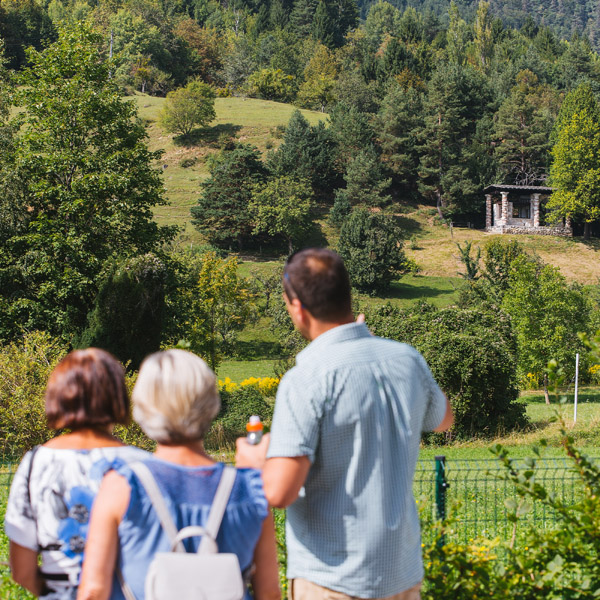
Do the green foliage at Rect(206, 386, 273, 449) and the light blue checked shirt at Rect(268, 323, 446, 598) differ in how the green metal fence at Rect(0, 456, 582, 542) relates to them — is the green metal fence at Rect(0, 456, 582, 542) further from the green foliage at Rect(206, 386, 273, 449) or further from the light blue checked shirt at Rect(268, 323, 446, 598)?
the green foliage at Rect(206, 386, 273, 449)

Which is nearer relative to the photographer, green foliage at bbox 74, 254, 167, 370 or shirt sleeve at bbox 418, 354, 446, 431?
shirt sleeve at bbox 418, 354, 446, 431

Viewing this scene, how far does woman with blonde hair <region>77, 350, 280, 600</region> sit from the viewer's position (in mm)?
2010

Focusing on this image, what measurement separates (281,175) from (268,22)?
74184 mm

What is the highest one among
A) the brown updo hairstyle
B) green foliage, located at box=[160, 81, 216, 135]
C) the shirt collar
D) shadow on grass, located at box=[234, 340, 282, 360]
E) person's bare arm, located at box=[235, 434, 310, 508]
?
green foliage, located at box=[160, 81, 216, 135]

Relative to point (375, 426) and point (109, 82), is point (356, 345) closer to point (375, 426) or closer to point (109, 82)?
point (375, 426)

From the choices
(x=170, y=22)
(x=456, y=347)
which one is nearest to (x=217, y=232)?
(x=456, y=347)

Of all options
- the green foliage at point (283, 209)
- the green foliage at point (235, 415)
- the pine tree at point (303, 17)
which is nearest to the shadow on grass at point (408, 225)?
the green foliage at point (283, 209)

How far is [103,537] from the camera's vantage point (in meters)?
2.00

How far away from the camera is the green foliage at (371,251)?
148 feet

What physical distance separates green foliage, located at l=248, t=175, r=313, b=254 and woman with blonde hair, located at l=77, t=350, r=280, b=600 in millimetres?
49595

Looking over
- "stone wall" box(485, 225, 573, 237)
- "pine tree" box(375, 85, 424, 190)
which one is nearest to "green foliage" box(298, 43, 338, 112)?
"pine tree" box(375, 85, 424, 190)

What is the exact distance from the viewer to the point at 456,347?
1616 centimetres

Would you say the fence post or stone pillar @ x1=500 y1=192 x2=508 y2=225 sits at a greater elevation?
stone pillar @ x1=500 y1=192 x2=508 y2=225

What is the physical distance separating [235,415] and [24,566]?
1564cm
